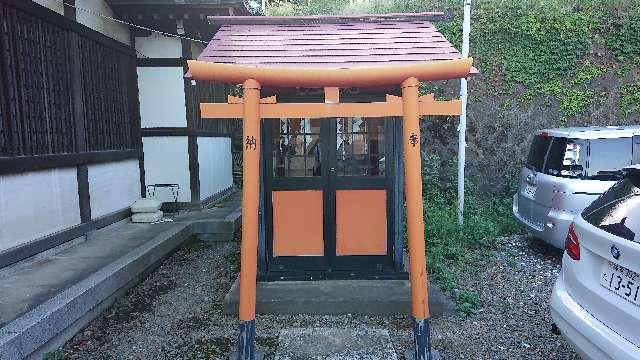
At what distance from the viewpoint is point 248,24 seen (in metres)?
4.29

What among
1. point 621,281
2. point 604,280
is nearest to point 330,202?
point 604,280

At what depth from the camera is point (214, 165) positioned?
376 inches

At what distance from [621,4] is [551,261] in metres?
8.45

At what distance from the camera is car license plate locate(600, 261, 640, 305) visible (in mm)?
2148

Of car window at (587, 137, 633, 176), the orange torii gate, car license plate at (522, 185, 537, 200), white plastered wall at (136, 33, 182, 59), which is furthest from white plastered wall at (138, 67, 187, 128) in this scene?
car window at (587, 137, 633, 176)

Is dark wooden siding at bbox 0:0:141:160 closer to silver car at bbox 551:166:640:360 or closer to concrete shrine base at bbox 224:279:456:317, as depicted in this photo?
concrete shrine base at bbox 224:279:456:317

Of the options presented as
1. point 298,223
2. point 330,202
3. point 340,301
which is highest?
point 330,202

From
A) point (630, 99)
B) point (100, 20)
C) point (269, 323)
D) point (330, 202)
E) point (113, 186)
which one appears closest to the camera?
point (269, 323)

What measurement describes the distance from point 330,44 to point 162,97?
568 centimetres

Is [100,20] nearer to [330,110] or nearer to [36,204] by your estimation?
[36,204]

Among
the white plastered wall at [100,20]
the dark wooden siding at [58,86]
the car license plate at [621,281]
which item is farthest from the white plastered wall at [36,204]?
the car license plate at [621,281]

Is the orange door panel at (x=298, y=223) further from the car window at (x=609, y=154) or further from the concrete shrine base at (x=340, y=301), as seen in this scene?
the car window at (x=609, y=154)

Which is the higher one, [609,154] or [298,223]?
[609,154]

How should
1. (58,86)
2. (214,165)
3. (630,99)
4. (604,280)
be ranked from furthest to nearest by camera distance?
(214,165) → (630,99) → (58,86) → (604,280)
